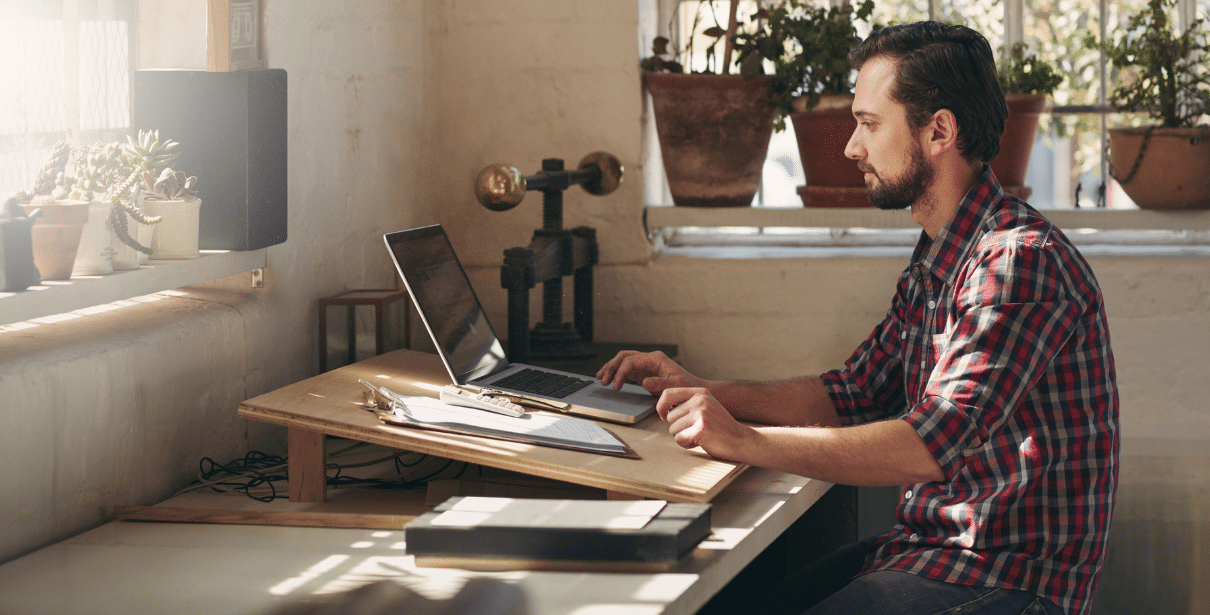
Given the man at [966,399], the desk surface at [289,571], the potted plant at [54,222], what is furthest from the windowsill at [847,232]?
the potted plant at [54,222]

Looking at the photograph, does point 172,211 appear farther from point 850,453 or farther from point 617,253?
point 617,253

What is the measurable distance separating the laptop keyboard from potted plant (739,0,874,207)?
1045 millimetres

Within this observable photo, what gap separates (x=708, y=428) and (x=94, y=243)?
→ 2.86 feet

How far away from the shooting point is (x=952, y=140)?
5.29 feet

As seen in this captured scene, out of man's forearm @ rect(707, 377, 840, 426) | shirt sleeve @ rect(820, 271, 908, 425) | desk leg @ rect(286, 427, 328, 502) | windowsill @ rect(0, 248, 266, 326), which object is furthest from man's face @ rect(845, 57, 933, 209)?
windowsill @ rect(0, 248, 266, 326)

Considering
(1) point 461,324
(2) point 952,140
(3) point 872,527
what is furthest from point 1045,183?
(1) point 461,324

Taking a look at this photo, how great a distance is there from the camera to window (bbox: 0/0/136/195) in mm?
1573

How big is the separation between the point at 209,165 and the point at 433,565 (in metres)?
0.85

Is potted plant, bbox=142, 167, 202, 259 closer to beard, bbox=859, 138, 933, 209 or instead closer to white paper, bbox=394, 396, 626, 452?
white paper, bbox=394, 396, 626, 452

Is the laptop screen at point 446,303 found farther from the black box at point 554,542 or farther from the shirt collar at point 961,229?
the shirt collar at point 961,229

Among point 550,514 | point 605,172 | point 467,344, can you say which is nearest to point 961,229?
point 550,514

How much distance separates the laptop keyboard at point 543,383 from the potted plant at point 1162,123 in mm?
1497

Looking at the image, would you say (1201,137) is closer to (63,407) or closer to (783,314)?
(783,314)

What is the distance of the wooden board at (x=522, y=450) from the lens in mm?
1422
